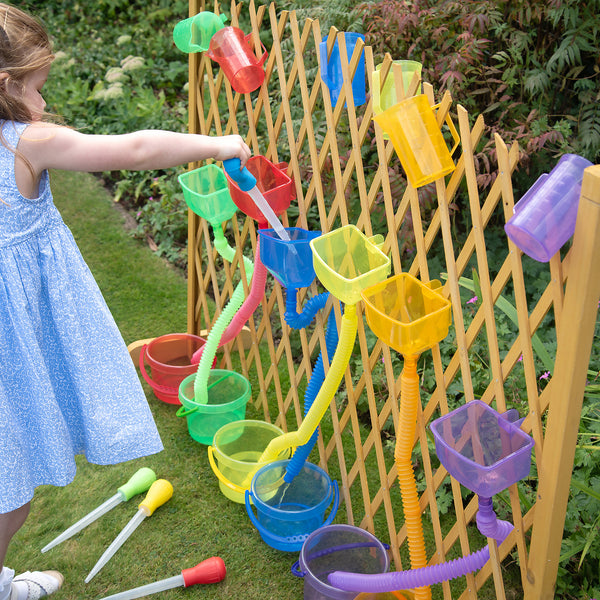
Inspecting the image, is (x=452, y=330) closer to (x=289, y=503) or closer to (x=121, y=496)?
(x=289, y=503)

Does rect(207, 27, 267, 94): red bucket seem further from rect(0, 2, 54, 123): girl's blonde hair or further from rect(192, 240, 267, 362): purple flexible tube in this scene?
rect(0, 2, 54, 123): girl's blonde hair

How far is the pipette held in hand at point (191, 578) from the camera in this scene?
212 cm

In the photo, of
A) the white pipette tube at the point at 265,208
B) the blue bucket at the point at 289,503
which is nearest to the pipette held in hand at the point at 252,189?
the white pipette tube at the point at 265,208

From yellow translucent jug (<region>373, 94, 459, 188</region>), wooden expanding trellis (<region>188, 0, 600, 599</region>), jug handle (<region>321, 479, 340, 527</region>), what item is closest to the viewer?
wooden expanding trellis (<region>188, 0, 600, 599</region>)

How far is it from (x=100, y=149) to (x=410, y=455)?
1.10 metres

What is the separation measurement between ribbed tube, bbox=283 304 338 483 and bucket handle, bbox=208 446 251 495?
0.19 metres

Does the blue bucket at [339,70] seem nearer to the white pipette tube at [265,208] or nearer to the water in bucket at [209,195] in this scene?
the white pipette tube at [265,208]

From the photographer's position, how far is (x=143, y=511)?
238 centimetres

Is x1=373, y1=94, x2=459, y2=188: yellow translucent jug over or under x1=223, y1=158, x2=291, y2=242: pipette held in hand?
over

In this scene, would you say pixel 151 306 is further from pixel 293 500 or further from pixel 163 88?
pixel 163 88

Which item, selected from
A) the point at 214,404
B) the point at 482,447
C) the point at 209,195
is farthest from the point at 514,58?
the point at 214,404

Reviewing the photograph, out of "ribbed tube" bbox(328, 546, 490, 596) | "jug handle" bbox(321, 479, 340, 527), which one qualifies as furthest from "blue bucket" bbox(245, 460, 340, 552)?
"ribbed tube" bbox(328, 546, 490, 596)

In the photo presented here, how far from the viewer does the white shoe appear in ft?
6.72

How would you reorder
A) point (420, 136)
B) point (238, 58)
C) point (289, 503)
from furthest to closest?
1. point (289, 503)
2. point (238, 58)
3. point (420, 136)
